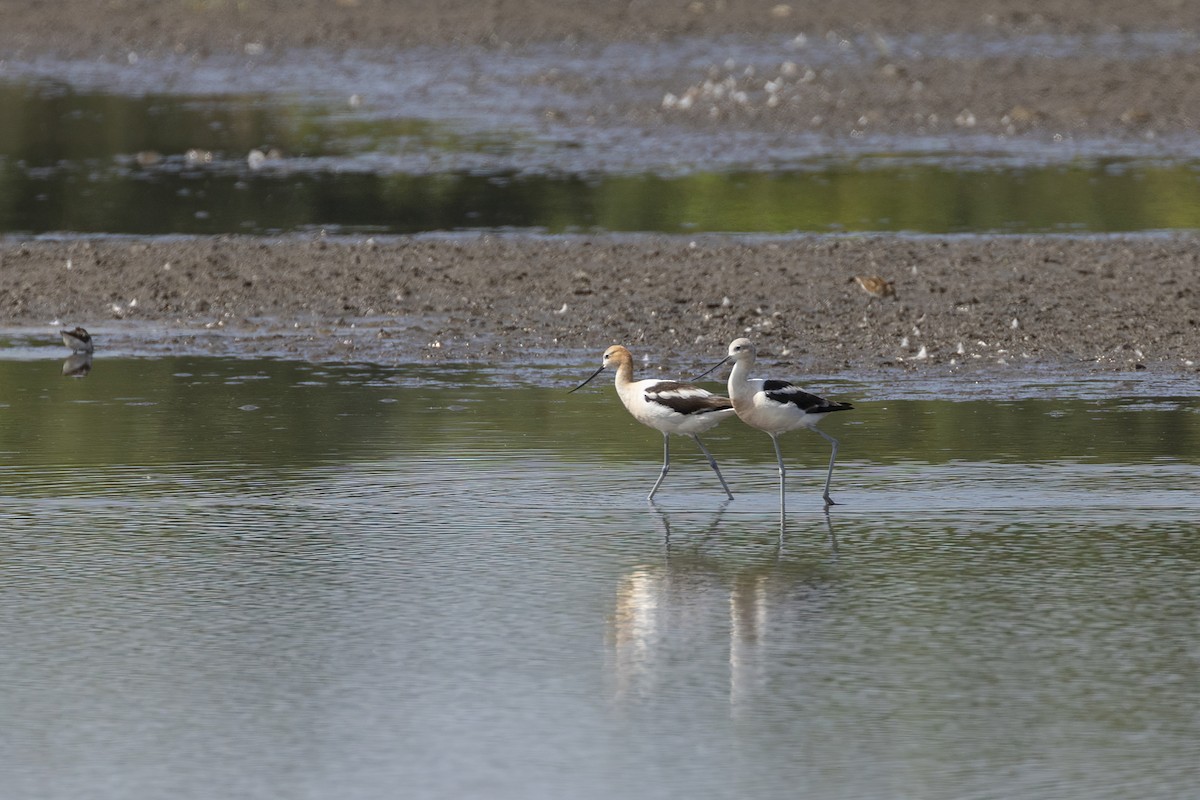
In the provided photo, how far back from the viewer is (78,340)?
1683 centimetres

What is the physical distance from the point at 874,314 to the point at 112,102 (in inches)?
840

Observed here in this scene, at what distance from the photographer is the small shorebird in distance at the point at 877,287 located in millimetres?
18016

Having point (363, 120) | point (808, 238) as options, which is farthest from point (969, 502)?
point (363, 120)

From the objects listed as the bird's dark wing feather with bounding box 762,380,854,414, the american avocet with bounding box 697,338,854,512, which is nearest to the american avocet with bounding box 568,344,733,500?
the american avocet with bounding box 697,338,854,512

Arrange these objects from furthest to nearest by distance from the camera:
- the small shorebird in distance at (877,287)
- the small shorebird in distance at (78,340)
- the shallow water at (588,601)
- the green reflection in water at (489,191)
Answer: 1. the green reflection in water at (489,191)
2. the small shorebird in distance at (877,287)
3. the small shorebird in distance at (78,340)
4. the shallow water at (588,601)

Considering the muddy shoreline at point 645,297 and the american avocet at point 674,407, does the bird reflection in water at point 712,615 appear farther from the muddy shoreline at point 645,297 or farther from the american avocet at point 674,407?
the muddy shoreline at point 645,297

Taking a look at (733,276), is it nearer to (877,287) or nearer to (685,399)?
(877,287)

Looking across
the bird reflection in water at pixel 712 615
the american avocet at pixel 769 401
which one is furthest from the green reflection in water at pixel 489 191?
the bird reflection in water at pixel 712 615

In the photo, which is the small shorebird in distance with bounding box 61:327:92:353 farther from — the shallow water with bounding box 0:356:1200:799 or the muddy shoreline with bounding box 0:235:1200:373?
the shallow water with bounding box 0:356:1200:799

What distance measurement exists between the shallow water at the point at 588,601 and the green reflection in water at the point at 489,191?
803cm

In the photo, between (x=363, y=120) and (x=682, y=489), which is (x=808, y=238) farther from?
(x=363, y=120)

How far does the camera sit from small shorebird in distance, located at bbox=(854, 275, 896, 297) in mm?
18016

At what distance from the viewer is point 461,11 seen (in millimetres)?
40781

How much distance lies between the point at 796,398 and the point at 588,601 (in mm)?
2867
